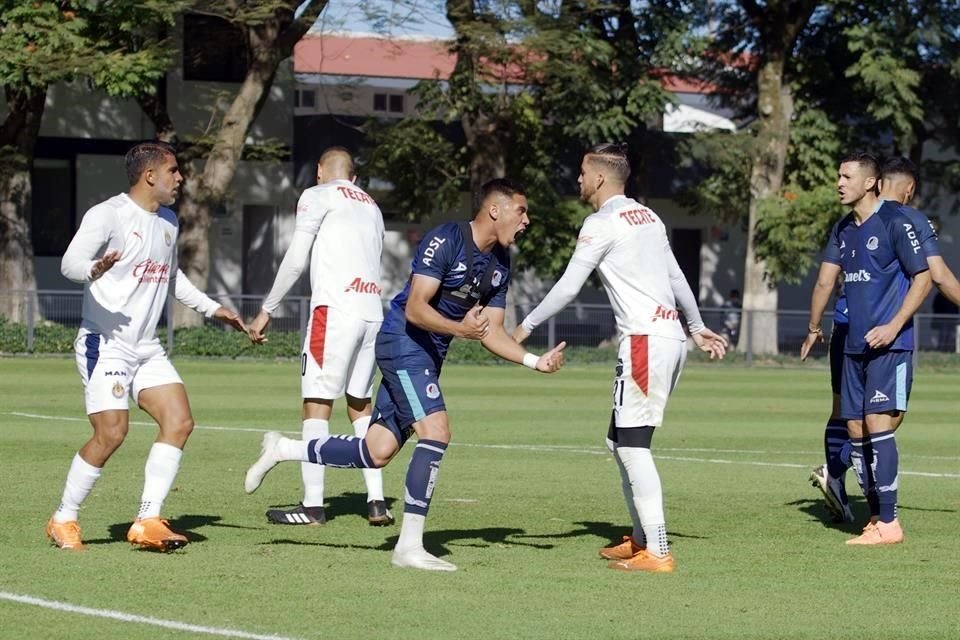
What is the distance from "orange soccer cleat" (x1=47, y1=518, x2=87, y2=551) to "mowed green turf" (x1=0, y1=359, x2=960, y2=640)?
11 centimetres

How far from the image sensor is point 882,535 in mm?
10148

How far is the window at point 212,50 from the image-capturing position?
130 feet

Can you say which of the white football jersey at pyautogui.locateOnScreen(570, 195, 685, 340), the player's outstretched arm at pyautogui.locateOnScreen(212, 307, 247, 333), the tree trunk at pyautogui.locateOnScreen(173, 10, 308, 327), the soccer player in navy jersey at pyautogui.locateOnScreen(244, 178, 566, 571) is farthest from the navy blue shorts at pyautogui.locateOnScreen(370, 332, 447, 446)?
the tree trunk at pyautogui.locateOnScreen(173, 10, 308, 327)

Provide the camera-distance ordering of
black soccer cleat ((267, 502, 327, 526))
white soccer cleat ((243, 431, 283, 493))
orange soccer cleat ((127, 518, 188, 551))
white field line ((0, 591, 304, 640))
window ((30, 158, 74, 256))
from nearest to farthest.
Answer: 1. white field line ((0, 591, 304, 640))
2. orange soccer cleat ((127, 518, 188, 551))
3. white soccer cleat ((243, 431, 283, 493))
4. black soccer cleat ((267, 502, 327, 526))
5. window ((30, 158, 74, 256))

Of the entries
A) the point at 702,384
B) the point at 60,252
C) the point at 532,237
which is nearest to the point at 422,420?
the point at 702,384

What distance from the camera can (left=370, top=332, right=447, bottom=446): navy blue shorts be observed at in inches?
351

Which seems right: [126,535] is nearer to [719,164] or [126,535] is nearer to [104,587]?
[104,587]

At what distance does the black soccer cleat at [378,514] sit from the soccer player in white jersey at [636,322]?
2.00 metres

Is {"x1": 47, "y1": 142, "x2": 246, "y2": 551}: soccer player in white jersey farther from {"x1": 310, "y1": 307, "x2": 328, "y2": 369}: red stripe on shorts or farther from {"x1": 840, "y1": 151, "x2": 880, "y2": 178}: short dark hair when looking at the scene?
{"x1": 840, "y1": 151, "x2": 880, "y2": 178}: short dark hair

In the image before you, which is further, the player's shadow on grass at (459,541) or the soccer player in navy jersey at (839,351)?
the soccer player in navy jersey at (839,351)

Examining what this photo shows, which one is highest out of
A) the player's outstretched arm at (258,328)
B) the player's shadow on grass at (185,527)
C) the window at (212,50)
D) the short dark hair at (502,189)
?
the window at (212,50)

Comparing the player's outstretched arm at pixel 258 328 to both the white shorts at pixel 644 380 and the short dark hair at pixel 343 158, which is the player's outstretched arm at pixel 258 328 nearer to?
the short dark hair at pixel 343 158

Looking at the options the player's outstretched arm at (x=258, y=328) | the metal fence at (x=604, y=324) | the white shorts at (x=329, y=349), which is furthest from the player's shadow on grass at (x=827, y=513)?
the metal fence at (x=604, y=324)

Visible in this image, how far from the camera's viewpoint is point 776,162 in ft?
125
